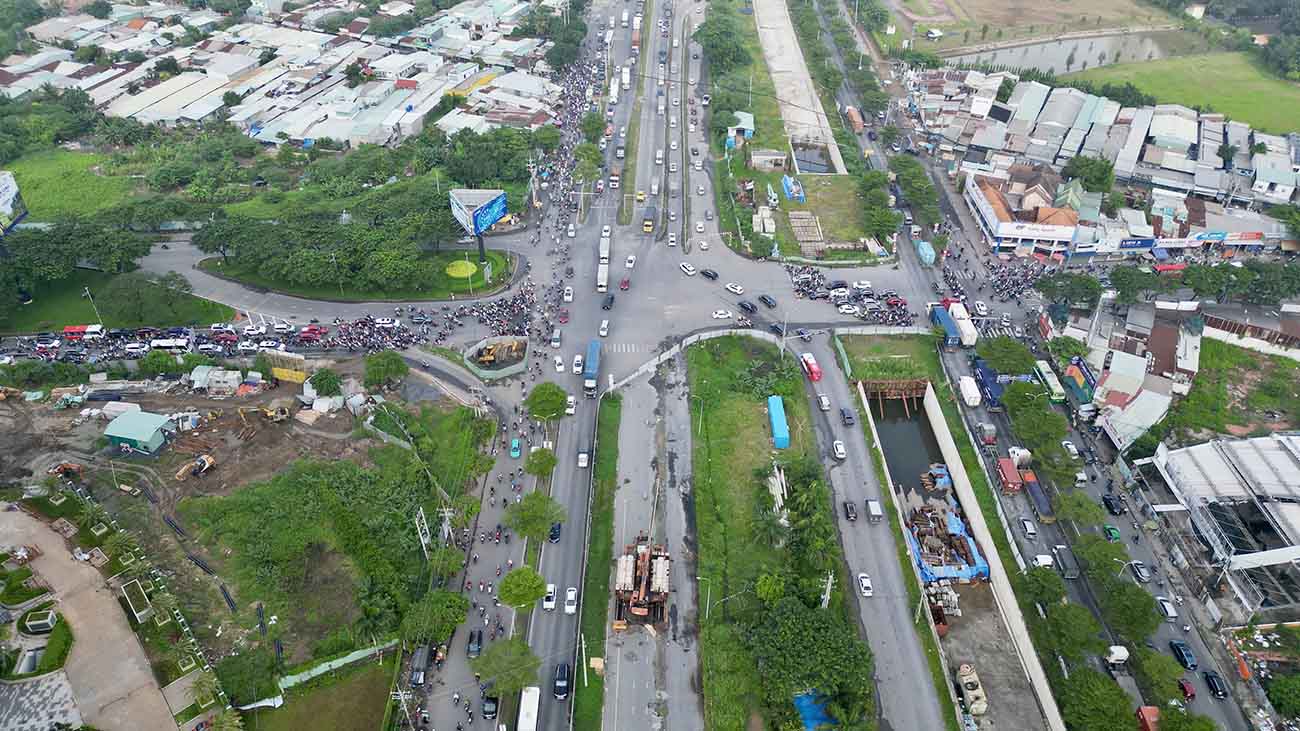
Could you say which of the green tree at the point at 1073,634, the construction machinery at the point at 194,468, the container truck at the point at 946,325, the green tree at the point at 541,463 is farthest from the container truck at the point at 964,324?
the construction machinery at the point at 194,468

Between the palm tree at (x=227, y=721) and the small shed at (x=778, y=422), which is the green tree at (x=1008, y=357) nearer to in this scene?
the small shed at (x=778, y=422)

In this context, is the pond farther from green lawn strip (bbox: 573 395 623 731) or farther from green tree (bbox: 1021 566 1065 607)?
green tree (bbox: 1021 566 1065 607)

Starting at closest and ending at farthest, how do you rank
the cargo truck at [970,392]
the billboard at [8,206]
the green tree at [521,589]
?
1. the green tree at [521,589]
2. the cargo truck at [970,392]
3. the billboard at [8,206]

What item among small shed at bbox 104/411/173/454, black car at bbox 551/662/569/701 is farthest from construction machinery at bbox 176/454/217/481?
black car at bbox 551/662/569/701

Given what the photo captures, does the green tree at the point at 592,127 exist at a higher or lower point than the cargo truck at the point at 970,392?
higher

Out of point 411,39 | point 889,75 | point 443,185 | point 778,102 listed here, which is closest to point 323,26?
point 411,39

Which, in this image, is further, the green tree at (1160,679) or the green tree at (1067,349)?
the green tree at (1067,349)

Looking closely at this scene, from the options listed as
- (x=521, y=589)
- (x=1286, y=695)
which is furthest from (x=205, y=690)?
(x=1286, y=695)
